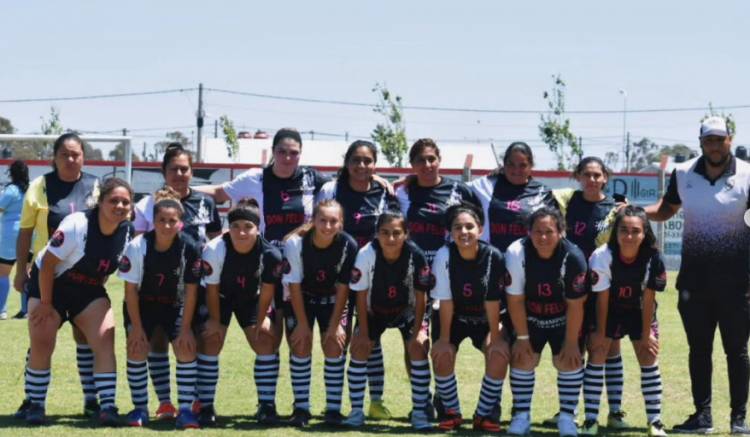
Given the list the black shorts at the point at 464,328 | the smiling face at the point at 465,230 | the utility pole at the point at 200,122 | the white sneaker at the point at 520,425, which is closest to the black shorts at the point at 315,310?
the black shorts at the point at 464,328

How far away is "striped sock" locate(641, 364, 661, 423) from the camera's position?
8.17m

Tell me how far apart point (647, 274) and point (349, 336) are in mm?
2078

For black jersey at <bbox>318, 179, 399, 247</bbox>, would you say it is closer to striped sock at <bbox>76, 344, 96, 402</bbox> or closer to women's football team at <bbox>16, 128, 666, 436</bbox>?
women's football team at <bbox>16, 128, 666, 436</bbox>

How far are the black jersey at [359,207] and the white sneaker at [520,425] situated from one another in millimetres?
1664

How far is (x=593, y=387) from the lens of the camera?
8.26 m

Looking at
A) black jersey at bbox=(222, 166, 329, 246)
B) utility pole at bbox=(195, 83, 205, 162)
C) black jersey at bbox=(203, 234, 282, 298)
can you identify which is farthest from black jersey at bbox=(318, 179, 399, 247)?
utility pole at bbox=(195, 83, 205, 162)

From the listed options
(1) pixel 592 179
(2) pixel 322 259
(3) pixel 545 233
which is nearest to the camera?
(3) pixel 545 233

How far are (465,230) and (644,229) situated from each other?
1.16 meters

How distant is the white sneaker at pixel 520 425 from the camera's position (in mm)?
8070

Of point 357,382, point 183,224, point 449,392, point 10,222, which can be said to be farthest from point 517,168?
point 10,222

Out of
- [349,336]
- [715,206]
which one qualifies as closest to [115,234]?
[349,336]

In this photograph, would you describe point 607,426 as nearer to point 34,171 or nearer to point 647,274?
point 647,274

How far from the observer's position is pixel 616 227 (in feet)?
26.8

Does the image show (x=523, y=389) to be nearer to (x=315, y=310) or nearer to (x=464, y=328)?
(x=464, y=328)
